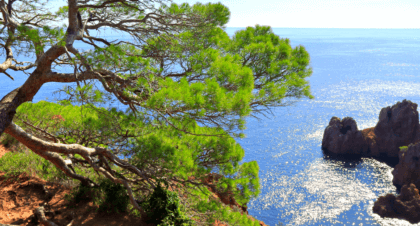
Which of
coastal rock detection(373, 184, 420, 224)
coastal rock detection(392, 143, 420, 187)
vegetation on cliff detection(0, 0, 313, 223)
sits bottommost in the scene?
coastal rock detection(373, 184, 420, 224)

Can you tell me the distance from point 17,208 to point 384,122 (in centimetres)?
5086

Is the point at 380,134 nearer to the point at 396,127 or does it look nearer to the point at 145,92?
the point at 396,127

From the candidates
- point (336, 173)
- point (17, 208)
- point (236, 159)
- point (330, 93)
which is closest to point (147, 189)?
point (236, 159)

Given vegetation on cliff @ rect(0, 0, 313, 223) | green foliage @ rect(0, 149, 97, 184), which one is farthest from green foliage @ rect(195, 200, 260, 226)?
green foliage @ rect(0, 149, 97, 184)

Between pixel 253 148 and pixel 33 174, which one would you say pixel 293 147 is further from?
pixel 33 174

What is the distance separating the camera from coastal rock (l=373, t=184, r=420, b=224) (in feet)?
97.1

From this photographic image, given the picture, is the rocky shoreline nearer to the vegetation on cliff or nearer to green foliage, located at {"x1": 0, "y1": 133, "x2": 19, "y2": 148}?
the vegetation on cliff

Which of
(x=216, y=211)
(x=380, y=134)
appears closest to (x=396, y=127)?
(x=380, y=134)

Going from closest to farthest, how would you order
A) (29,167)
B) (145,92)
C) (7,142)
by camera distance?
(145,92) → (29,167) → (7,142)

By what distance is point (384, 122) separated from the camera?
4569 centimetres

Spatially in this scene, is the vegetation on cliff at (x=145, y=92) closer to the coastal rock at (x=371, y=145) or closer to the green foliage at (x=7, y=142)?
the green foliage at (x=7, y=142)

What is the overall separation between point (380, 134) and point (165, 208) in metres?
49.1

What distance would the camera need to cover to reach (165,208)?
293 inches

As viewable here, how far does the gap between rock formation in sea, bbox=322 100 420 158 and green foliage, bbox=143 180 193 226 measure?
4421cm
